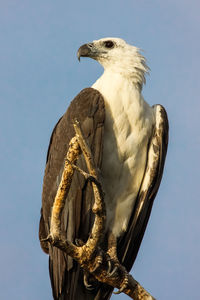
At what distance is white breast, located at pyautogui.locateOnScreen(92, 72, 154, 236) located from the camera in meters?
6.14

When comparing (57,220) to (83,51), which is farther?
(83,51)

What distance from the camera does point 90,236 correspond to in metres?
4.83

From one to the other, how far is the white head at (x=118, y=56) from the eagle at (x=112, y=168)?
0.05m

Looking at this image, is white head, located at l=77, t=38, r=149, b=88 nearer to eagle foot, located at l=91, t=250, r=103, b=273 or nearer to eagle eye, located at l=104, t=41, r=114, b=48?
eagle eye, located at l=104, t=41, r=114, b=48

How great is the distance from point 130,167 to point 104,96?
0.83m

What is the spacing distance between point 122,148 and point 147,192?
1.88 feet

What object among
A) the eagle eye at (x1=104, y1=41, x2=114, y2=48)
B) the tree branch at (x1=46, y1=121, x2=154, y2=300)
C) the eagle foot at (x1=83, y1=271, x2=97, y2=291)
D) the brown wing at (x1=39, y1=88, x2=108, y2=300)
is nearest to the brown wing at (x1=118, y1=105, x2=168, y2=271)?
the eagle foot at (x1=83, y1=271, x2=97, y2=291)

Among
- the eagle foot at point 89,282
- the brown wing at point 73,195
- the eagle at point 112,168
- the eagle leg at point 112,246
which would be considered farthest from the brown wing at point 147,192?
the brown wing at point 73,195

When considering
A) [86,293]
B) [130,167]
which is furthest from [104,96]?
[86,293]

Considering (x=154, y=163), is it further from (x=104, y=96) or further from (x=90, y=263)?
(x=90, y=263)

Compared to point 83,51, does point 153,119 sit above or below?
below

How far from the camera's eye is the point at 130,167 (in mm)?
6234

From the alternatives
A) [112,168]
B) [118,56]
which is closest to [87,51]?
[118,56]

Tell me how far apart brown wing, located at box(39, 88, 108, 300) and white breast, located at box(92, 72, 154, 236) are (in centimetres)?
23
